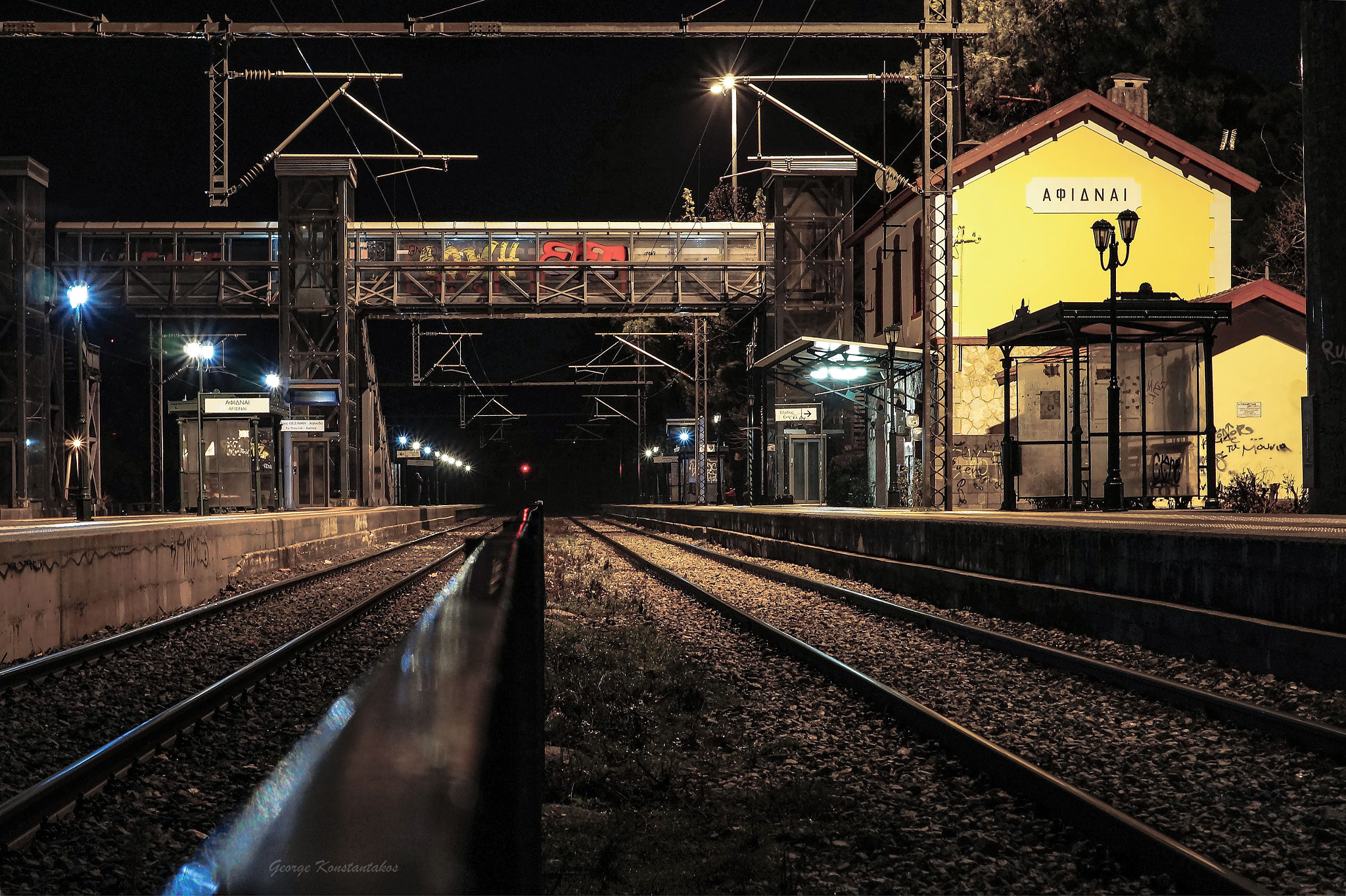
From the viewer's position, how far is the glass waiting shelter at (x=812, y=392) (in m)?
28.5

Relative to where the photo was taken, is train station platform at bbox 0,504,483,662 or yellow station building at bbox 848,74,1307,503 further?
yellow station building at bbox 848,74,1307,503

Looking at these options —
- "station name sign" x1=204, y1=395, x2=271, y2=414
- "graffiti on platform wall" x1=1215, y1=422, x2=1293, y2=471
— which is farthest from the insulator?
"graffiti on platform wall" x1=1215, y1=422, x2=1293, y2=471

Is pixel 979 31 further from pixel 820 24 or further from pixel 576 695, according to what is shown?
pixel 576 695

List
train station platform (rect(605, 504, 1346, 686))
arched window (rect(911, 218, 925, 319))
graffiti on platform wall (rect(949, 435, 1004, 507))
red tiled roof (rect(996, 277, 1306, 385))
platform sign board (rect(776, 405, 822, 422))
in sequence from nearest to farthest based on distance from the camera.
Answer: train station platform (rect(605, 504, 1346, 686)) → red tiled roof (rect(996, 277, 1306, 385)) → graffiti on platform wall (rect(949, 435, 1004, 507)) → arched window (rect(911, 218, 925, 319)) → platform sign board (rect(776, 405, 822, 422))

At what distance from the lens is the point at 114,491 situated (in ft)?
249

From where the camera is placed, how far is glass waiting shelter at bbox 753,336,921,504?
2855cm

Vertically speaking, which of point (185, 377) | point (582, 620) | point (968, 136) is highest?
point (968, 136)

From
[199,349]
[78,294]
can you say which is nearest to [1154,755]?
[78,294]

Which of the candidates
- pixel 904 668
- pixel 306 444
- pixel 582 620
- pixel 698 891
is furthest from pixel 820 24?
pixel 306 444

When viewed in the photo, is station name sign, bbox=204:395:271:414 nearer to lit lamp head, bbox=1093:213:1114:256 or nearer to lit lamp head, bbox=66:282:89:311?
lit lamp head, bbox=66:282:89:311

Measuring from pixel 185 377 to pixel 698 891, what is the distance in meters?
79.9

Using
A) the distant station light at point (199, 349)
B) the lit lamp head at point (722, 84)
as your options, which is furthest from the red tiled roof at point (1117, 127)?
the distant station light at point (199, 349)

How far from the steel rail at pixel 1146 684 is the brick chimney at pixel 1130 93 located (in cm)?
2610

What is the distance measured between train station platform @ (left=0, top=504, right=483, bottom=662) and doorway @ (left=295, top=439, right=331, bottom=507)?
26.9 meters
